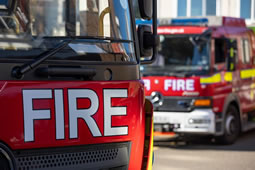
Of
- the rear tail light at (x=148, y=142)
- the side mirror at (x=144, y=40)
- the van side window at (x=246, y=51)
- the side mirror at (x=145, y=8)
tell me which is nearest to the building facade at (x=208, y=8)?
the van side window at (x=246, y=51)

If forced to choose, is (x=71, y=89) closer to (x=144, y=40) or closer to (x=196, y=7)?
(x=144, y=40)

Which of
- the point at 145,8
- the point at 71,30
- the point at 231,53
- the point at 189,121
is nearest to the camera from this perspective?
the point at 71,30

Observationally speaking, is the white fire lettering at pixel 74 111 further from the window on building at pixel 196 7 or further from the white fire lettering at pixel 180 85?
the window on building at pixel 196 7

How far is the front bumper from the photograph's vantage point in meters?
10.2

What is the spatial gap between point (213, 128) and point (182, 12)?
1201 cm

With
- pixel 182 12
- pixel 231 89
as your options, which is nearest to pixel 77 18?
pixel 231 89

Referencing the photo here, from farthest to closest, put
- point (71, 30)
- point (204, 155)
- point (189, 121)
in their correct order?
point (189, 121) → point (204, 155) → point (71, 30)

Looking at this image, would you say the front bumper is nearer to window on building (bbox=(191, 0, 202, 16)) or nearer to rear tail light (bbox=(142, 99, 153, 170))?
rear tail light (bbox=(142, 99, 153, 170))

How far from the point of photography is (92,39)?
162 inches

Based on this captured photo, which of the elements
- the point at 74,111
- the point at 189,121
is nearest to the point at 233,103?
the point at 189,121

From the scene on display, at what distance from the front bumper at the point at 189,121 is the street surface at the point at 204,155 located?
338mm

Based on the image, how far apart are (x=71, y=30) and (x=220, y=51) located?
22.9ft

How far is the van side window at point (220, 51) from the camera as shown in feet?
34.8

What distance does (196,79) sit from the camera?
10.4m
